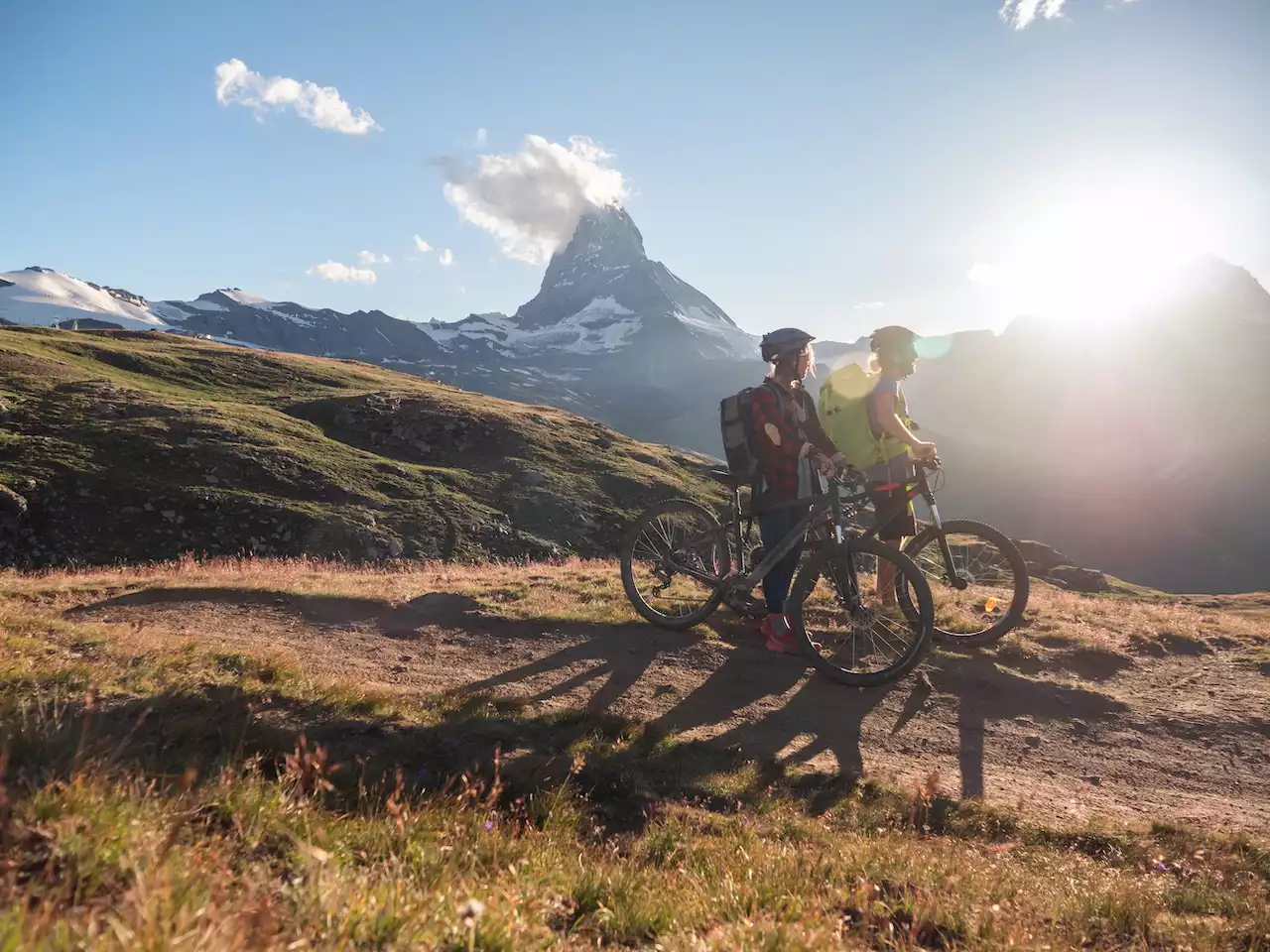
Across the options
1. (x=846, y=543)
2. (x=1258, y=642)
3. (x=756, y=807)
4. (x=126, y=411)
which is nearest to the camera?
(x=756, y=807)

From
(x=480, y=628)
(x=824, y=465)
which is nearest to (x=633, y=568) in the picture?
(x=480, y=628)

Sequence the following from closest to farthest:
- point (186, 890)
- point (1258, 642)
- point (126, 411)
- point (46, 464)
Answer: point (186, 890), point (1258, 642), point (46, 464), point (126, 411)

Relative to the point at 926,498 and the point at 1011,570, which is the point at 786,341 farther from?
the point at 1011,570

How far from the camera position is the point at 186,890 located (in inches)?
84.4

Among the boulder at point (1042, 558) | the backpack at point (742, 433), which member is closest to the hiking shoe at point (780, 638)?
the backpack at point (742, 433)

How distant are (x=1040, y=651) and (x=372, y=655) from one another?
8862 millimetres

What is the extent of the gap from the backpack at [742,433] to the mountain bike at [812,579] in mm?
280

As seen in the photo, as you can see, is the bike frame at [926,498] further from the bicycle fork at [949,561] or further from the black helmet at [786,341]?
the black helmet at [786,341]

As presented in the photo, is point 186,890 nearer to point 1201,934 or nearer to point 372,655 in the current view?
point 1201,934

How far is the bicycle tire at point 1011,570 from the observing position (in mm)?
8609

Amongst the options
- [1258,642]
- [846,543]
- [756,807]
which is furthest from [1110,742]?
[1258,642]

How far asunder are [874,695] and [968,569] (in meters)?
2.80

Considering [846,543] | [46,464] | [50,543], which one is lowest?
[50,543]

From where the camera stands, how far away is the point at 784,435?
8.35 metres
